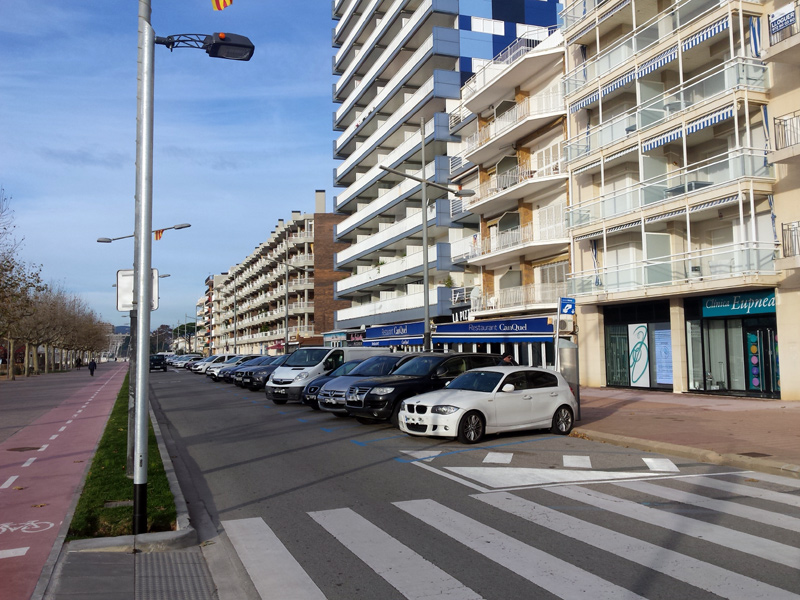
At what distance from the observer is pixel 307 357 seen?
23.6 meters

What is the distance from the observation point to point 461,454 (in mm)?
11773

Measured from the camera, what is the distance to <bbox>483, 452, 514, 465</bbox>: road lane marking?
1093cm

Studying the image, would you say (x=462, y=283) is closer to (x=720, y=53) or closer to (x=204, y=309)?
(x=720, y=53)

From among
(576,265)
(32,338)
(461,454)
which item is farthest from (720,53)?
(32,338)

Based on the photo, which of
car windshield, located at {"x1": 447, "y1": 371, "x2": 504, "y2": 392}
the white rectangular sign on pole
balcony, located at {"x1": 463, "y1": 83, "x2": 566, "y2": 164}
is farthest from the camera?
balcony, located at {"x1": 463, "y1": 83, "x2": 566, "y2": 164}

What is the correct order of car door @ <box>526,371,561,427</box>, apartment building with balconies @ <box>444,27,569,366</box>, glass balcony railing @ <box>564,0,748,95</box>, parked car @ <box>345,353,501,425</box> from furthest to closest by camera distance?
apartment building with balconies @ <box>444,27,569,366</box>
glass balcony railing @ <box>564,0,748,95</box>
parked car @ <box>345,353,501,425</box>
car door @ <box>526,371,561,427</box>

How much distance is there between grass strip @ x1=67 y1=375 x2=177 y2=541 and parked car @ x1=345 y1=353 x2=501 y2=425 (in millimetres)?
5053

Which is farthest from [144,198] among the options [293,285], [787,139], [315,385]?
[293,285]

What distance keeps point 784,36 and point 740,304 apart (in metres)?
8.19

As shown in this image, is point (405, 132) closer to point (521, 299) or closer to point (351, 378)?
point (521, 299)

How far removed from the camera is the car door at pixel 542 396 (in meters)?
13.8

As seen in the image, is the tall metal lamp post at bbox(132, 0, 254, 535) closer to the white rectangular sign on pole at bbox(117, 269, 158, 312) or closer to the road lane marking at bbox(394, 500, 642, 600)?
the white rectangular sign on pole at bbox(117, 269, 158, 312)

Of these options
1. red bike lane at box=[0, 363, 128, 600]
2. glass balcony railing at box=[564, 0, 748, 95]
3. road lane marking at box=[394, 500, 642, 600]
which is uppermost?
glass balcony railing at box=[564, 0, 748, 95]

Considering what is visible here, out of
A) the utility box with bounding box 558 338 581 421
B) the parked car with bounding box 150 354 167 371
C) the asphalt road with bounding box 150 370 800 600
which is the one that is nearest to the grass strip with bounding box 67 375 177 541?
the asphalt road with bounding box 150 370 800 600
